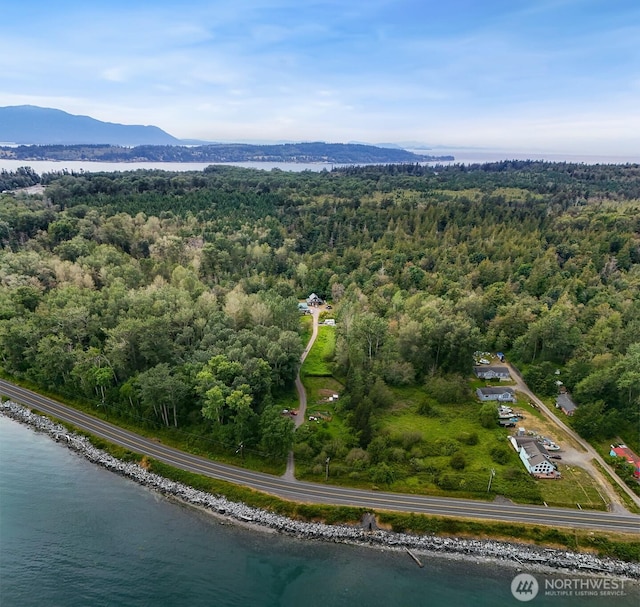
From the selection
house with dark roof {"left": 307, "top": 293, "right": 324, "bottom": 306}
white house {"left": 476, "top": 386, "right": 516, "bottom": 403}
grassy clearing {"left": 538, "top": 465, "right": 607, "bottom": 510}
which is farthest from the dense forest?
grassy clearing {"left": 538, "top": 465, "right": 607, "bottom": 510}

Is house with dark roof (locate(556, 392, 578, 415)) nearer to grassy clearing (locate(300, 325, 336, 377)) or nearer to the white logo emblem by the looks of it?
the white logo emblem

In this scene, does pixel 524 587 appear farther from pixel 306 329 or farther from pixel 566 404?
pixel 306 329

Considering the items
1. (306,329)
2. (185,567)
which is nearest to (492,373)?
(306,329)

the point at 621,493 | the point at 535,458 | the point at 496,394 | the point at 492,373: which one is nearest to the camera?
the point at 621,493

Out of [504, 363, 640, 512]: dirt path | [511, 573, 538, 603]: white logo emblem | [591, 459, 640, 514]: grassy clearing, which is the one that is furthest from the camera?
[504, 363, 640, 512]: dirt path

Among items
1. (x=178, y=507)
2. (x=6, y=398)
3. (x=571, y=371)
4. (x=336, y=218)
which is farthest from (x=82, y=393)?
(x=336, y=218)

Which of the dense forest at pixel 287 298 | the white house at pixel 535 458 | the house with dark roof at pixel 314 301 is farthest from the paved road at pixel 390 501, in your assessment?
the house with dark roof at pixel 314 301
